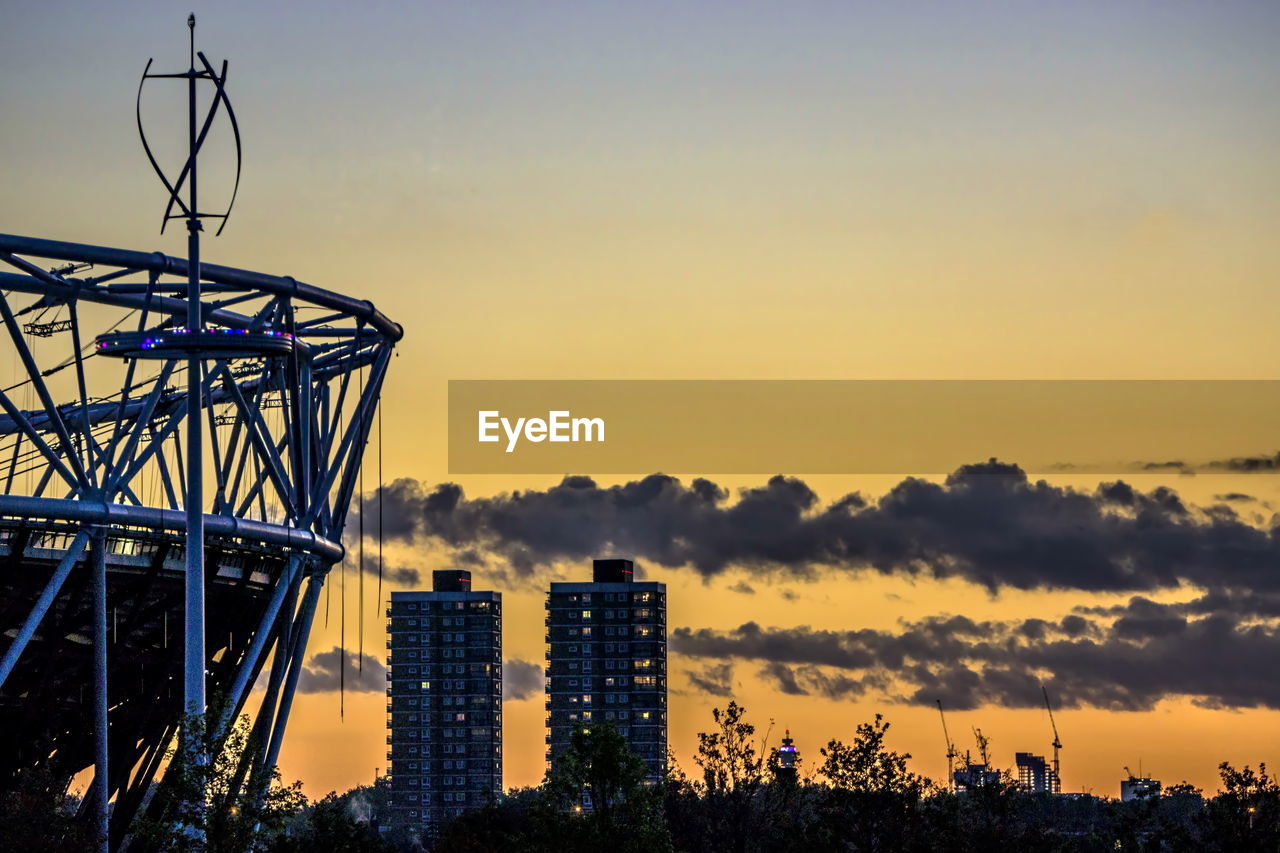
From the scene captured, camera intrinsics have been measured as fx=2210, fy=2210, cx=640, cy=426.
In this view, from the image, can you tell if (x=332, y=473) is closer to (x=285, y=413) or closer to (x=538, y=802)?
(x=285, y=413)

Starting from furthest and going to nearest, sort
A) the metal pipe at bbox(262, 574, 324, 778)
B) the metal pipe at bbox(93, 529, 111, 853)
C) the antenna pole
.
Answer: the metal pipe at bbox(262, 574, 324, 778) → the metal pipe at bbox(93, 529, 111, 853) → the antenna pole

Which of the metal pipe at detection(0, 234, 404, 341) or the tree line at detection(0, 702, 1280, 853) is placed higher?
the metal pipe at detection(0, 234, 404, 341)

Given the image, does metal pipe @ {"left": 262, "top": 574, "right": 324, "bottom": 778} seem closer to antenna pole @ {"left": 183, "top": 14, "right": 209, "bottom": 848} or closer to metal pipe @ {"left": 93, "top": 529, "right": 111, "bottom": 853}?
metal pipe @ {"left": 93, "top": 529, "right": 111, "bottom": 853}

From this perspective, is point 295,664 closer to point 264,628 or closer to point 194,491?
point 264,628

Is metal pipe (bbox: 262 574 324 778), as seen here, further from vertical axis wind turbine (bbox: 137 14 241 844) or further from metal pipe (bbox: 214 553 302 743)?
vertical axis wind turbine (bbox: 137 14 241 844)

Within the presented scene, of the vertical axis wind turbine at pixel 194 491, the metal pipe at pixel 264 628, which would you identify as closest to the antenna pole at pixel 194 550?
the vertical axis wind turbine at pixel 194 491

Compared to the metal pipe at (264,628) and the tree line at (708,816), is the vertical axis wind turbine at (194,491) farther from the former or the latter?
the metal pipe at (264,628)

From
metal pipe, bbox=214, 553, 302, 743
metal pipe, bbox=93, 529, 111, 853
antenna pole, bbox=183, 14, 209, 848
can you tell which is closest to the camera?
antenna pole, bbox=183, 14, 209, 848

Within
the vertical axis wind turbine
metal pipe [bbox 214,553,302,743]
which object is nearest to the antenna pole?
the vertical axis wind turbine

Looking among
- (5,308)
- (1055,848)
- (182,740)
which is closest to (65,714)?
(5,308)

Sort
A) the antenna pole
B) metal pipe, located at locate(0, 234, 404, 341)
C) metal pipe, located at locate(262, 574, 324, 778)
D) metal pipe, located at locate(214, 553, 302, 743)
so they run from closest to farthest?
the antenna pole < metal pipe, located at locate(0, 234, 404, 341) < metal pipe, located at locate(214, 553, 302, 743) < metal pipe, located at locate(262, 574, 324, 778)

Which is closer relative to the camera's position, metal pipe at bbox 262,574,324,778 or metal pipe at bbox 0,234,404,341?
metal pipe at bbox 0,234,404,341
